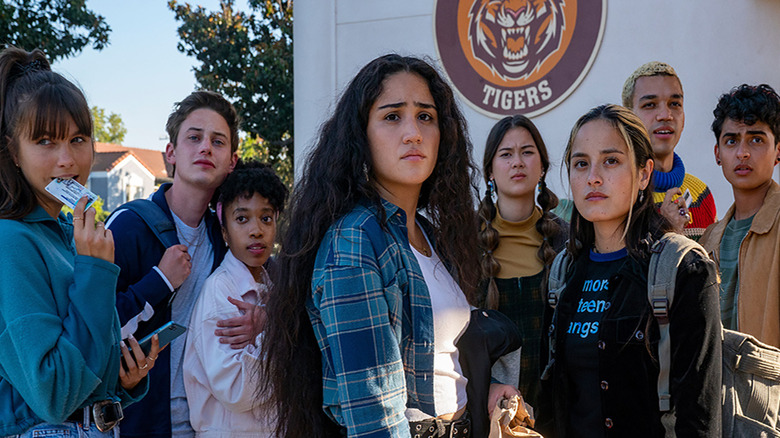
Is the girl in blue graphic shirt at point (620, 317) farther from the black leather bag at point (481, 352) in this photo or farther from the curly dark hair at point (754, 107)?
the curly dark hair at point (754, 107)

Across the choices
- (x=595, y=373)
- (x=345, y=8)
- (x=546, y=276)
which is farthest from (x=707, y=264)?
(x=345, y=8)

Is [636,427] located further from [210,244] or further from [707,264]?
[210,244]

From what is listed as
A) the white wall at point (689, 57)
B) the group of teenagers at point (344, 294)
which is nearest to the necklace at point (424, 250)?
the group of teenagers at point (344, 294)

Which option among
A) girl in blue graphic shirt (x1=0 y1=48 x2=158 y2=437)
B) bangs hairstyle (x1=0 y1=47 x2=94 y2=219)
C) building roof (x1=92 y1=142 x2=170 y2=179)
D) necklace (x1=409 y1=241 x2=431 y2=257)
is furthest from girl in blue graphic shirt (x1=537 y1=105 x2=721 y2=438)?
building roof (x1=92 y1=142 x2=170 y2=179)

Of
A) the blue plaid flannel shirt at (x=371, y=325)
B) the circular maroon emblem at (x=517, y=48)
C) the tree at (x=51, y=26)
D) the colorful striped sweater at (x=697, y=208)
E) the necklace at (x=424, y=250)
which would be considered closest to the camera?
the blue plaid flannel shirt at (x=371, y=325)

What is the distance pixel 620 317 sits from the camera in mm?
2307

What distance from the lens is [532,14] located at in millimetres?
5977

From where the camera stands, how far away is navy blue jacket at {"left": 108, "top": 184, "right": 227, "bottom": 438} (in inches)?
105

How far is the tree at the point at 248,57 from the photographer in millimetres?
12172

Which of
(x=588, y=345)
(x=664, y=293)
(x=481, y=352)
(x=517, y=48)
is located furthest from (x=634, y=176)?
(x=517, y=48)

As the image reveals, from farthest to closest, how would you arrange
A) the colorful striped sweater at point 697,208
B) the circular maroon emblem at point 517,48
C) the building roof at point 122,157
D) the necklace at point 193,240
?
the building roof at point 122,157, the circular maroon emblem at point 517,48, the colorful striped sweater at point 697,208, the necklace at point 193,240

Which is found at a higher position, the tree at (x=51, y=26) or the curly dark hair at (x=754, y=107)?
the tree at (x=51, y=26)

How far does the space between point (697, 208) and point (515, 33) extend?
2882mm

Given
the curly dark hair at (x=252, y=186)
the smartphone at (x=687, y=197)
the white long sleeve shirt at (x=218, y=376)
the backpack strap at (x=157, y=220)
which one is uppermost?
the curly dark hair at (x=252, y=186)
